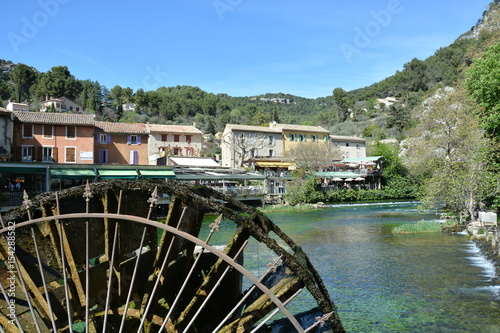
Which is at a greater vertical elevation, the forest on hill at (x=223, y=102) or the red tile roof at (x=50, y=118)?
the forest on hill at (x=223, y=102)

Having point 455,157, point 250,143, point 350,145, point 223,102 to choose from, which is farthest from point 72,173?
point 223,102

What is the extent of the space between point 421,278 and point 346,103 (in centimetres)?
9948

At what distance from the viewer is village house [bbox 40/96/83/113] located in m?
76.6

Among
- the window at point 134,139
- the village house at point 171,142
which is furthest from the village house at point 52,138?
the village house at point 171,142

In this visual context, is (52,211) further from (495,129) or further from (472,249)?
(495,129)

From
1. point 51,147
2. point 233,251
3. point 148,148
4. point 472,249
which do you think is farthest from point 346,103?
point 233,251

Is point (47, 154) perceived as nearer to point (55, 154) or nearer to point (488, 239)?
point (55, 154)

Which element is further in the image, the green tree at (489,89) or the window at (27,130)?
the window at (27,130)

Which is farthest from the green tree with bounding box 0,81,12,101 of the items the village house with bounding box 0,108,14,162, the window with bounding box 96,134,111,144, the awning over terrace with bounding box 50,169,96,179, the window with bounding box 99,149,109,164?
the awning over terrace with bounding box 50,169,96,179

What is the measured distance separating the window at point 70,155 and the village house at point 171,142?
35.5ft

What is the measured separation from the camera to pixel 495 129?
22156 millimetres

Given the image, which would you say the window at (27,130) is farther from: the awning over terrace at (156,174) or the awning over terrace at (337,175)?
the awning over terrace at (337,175)

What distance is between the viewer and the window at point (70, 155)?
126ft

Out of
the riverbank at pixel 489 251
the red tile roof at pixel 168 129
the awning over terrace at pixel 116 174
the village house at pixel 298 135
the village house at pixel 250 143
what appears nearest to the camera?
the riverbank at pixel 489 251
